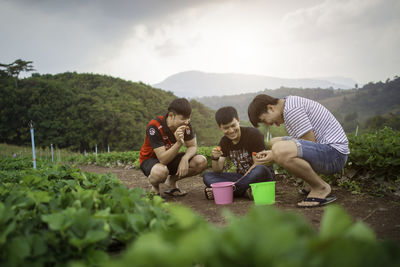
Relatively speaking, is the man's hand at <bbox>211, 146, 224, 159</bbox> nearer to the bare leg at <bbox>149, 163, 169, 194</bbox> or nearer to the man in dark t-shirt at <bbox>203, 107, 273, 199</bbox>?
the man in dark t-shirt at <bbox>203, 107, 273, 199</bbox>

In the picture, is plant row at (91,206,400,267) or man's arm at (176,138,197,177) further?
Result: man's arm at (176,138,197,177)

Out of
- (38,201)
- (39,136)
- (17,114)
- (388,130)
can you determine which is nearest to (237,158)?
(388,130)

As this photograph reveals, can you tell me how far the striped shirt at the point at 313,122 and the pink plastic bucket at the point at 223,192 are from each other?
943 mm

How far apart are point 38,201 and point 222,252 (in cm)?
112

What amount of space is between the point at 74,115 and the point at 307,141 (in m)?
37.0

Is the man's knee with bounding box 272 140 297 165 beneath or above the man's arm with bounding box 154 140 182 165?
above

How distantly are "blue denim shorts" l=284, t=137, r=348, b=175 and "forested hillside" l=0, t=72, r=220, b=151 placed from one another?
3167cm

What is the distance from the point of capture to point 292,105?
2.93 meters

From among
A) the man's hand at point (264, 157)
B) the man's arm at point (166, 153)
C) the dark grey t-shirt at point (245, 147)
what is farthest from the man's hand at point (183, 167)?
the man's hand at point (264, 157)

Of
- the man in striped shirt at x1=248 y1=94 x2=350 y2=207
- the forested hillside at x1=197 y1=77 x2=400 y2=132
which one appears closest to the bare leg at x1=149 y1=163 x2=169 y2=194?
the man in striped shirt at x1=248 y1=94 x2=350 y2=207

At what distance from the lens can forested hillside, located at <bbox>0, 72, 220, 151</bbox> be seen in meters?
33.8

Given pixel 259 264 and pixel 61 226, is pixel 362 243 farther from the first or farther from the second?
pixel 61 226

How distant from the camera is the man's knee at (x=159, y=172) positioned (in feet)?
12.2

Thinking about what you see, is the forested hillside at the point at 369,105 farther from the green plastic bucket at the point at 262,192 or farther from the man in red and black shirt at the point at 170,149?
the green plastic bucket at the point at 262,192
